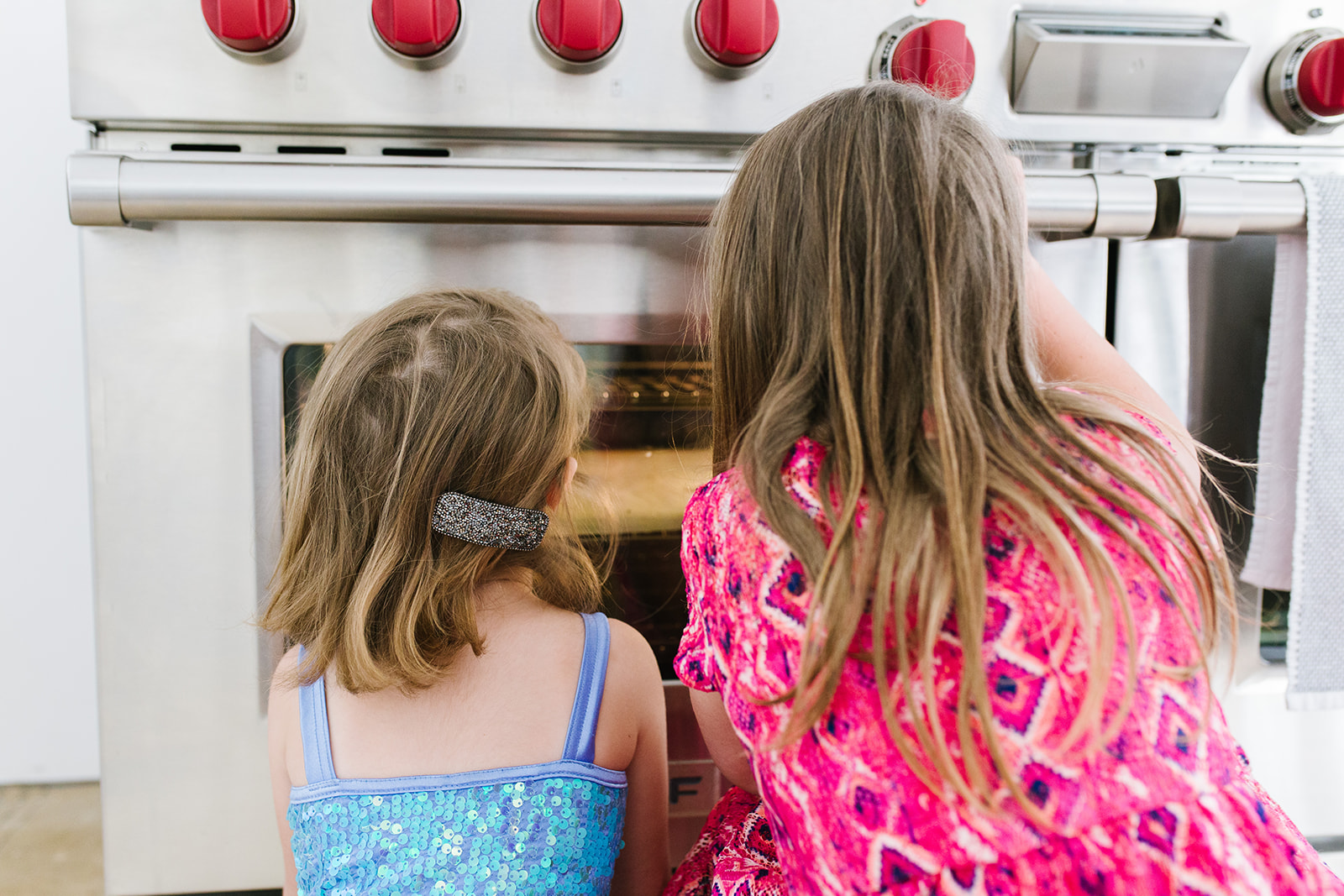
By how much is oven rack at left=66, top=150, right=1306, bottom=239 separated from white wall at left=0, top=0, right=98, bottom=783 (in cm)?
54

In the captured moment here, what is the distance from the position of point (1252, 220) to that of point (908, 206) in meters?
0.34

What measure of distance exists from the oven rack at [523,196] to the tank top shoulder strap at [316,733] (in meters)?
0.34

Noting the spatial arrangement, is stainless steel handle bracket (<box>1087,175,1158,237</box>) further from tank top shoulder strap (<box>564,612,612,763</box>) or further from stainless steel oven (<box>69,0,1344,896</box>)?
tank top shoulder strap (<box>564,612,612,763</box>)

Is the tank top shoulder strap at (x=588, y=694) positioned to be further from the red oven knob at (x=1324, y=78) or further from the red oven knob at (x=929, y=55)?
the red oven knob at (x=1324, y=78)

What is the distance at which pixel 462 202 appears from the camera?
54cm

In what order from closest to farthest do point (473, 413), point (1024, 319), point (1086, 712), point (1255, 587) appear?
point (1086, 712) → point (1024, 319) → point (473, 413) → point (1255, 587)

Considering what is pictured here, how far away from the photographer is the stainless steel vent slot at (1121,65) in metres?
0.60

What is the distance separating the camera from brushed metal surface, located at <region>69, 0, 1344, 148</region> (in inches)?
21.5

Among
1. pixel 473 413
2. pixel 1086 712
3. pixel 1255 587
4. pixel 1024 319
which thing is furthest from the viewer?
pixel 1255 587

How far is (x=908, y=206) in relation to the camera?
0.44 m

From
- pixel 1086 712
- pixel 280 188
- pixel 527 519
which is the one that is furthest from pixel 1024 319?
pixel 280 188

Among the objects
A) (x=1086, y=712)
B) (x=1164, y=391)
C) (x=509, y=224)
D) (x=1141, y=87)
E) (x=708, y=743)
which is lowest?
(x=708, y=743)

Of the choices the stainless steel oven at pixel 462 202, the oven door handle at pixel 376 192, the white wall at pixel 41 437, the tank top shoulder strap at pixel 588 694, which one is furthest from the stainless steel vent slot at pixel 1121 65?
the white wall at pixel 41 437

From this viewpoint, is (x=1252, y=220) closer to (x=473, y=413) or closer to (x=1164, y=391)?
(x=1164, y=391)
